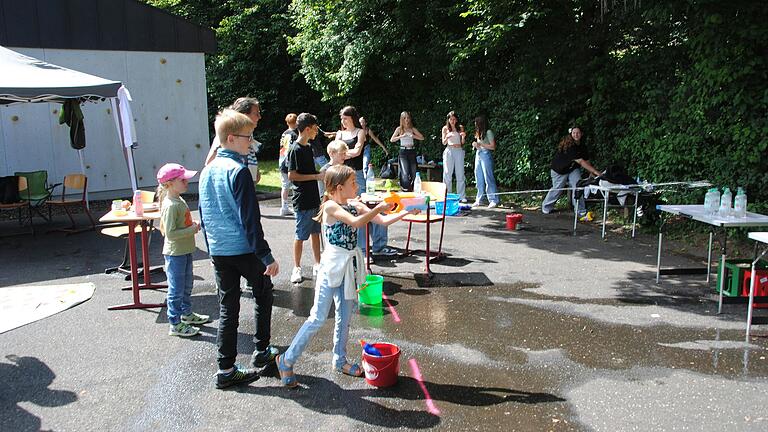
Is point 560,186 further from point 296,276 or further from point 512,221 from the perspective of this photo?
point 296,276

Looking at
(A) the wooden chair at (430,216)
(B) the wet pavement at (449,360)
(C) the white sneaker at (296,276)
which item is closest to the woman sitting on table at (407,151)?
(A) the wooden chair at (430,216)

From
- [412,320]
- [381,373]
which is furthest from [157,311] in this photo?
[381,373]

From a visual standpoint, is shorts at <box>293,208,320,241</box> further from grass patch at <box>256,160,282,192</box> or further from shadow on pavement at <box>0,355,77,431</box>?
grass patch at <box>256,160,282,192</box>

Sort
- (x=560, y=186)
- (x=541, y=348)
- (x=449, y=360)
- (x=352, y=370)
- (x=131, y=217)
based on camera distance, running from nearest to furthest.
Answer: (x=352, y=370) → (x=449, y=360) → (x=541, y=348) → (x=131, y=217) → (x=560, y=186)

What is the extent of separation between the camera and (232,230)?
14.1ft

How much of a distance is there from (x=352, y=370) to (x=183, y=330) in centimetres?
181

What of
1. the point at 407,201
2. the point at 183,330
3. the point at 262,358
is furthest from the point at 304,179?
the point at 262,358

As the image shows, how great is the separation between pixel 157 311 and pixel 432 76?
12.1 metres

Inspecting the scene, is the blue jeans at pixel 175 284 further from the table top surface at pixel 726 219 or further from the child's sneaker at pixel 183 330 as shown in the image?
the table top surface at pixel 726 219

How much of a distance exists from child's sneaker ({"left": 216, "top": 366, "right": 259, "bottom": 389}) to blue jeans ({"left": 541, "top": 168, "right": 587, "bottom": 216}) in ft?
26.0

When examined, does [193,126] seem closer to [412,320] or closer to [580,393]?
[412,320]

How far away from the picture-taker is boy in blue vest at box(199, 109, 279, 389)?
4.15 meters

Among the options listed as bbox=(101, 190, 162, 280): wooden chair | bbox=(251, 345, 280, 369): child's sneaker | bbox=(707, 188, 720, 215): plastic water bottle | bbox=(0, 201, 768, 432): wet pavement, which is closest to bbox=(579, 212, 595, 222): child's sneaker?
bbox=(0, 201, 768, 432): wet pavement

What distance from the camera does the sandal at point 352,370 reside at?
→ 4726mm
